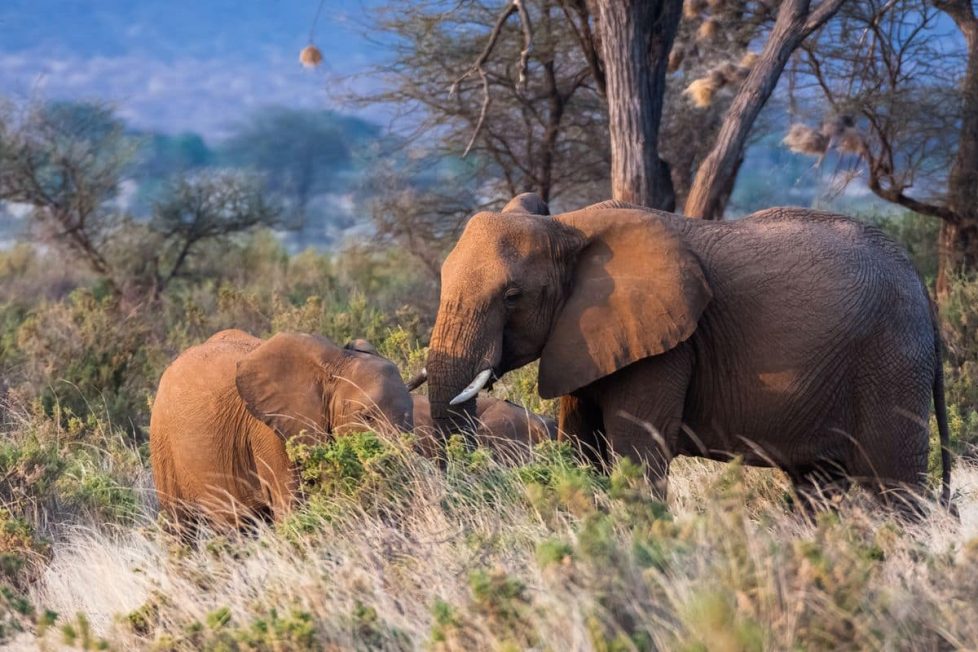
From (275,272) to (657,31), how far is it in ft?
41.0

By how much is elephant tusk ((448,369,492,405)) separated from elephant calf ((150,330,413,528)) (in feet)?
2.29

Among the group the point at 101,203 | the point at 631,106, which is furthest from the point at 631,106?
the point at 101,203

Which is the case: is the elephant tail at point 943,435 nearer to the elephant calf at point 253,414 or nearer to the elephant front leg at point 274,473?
the elephant calf at point 253,414

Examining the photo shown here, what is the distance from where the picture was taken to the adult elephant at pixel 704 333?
19.8 ft

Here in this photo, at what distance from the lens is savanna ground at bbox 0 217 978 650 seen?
381 cm

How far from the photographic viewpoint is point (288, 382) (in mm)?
6910

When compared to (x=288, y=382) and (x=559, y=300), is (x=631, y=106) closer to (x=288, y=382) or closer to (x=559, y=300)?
(x=288, y=382)

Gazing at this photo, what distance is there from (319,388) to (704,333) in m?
1.92

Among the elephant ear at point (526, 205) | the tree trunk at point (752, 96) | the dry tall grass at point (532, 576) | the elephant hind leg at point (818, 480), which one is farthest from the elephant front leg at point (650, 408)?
the tree trunk at point (752, 96)

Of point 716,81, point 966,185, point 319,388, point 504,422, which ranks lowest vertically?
point 504,422

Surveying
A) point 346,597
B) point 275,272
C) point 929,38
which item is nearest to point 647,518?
point 346,597

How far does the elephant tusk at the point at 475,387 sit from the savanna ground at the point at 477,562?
0.22 meters

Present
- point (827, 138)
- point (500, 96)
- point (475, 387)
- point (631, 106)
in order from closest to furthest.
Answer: point (475, 387) → point (631, 106) → point (827, 138) → point (500, 96)

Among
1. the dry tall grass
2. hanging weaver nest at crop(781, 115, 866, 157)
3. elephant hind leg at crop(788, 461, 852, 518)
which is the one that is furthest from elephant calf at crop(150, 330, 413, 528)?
hanging weaver nest at crop(781, 115, 866, 157)
